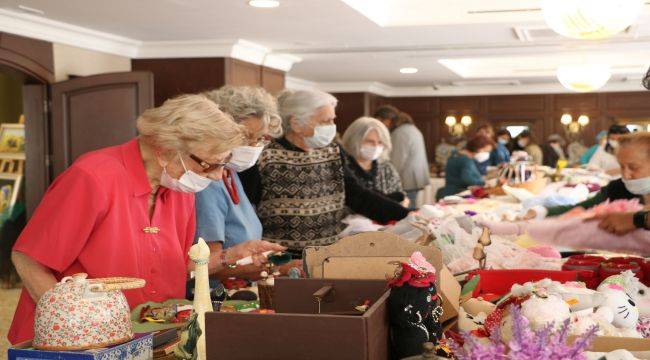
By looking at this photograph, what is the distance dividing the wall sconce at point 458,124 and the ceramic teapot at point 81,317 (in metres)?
14.8

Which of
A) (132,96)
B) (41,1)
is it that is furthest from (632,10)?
(132,96)

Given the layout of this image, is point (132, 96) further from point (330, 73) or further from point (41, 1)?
point (330, 73)

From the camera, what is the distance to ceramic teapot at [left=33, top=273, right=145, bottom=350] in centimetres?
134

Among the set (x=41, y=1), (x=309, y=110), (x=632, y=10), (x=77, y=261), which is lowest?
(x=77, y=261)

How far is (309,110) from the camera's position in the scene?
3.48 metres

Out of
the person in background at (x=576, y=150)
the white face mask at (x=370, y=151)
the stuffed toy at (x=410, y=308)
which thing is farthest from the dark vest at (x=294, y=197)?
the person in background at (x=576, y=150)

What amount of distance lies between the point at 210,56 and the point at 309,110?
16.0ft

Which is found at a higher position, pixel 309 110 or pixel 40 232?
pixel 309 110

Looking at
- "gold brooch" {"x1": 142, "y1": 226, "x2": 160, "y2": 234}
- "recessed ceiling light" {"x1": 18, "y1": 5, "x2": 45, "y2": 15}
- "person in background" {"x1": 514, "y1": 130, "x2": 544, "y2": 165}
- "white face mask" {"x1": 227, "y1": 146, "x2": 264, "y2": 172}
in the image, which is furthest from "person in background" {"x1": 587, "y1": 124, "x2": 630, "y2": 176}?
"gold brooch" {"x1": 142, "y1": 226, "x2": 160, "y2": 234}

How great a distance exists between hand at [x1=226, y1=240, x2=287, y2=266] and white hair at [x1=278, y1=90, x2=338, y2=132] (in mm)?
1210

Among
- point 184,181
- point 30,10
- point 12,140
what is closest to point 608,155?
point 30,10

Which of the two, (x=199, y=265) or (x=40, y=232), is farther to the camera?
(x=40, y=232)

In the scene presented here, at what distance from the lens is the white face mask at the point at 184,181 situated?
7.19ft

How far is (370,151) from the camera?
18.5ft
